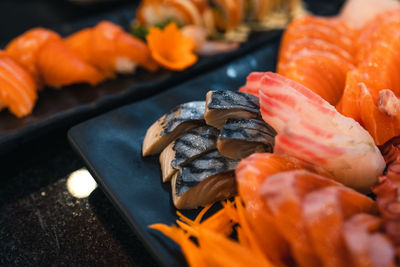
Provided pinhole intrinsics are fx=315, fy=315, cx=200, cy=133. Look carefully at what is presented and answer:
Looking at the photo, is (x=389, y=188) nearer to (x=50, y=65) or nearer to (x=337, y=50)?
(x=337, y=50)

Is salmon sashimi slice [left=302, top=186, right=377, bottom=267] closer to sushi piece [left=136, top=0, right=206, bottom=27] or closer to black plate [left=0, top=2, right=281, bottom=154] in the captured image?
black plate [left=0, top=2, right=281, bottom=154]

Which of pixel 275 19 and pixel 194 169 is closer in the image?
pixel 194 169

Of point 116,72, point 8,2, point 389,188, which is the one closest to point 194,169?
point 389,188

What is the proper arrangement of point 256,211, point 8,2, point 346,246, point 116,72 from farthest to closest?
point 8,2, point 116,72, point 256,211, point 346,246

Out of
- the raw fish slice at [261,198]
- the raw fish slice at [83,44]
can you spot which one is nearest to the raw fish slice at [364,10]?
the raw fish slice at [261,198]

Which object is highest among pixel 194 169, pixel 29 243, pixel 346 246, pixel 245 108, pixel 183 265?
pixel 245 108

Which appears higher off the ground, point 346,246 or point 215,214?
point 346,246

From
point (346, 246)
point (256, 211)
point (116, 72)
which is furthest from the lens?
point (116, 72)
